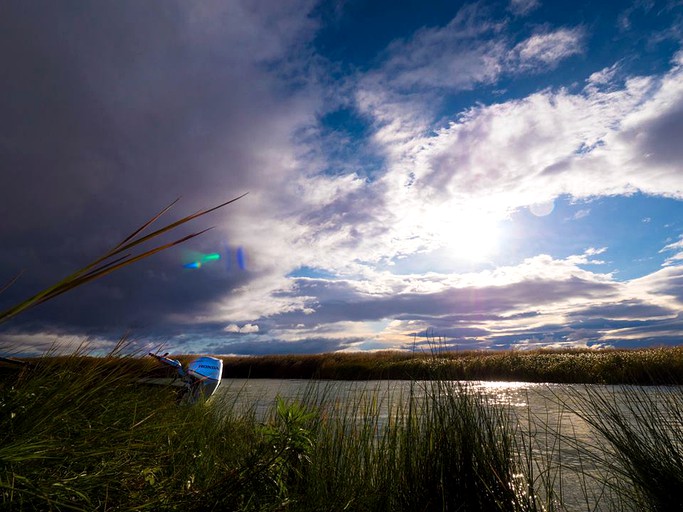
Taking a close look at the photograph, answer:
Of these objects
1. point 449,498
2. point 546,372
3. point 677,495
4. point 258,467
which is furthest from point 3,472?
point 546,372

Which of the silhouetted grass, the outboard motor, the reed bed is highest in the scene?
the silhouetted grass

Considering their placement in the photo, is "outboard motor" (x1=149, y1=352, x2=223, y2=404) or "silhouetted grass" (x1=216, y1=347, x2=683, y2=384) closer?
"outboard motor" (x1=149, y1=352, x2=223, y2=404)

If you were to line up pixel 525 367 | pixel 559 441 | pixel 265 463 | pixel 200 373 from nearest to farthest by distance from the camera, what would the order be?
pixel 265 463
pixel 559 441
pixel 200 373
pixel 525 367

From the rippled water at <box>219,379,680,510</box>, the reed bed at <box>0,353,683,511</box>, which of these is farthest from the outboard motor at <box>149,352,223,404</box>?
the reed bed at <box>0,353,683,511</box>

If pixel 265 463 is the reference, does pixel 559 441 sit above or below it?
above

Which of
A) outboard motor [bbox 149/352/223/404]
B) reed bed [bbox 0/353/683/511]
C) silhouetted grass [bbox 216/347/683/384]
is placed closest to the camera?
reed bed [bbox 0/353/683/511]

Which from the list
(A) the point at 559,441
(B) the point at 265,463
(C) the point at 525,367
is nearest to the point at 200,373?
(B) the point at 265,463

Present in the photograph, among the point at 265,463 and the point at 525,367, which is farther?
the point at 525,367

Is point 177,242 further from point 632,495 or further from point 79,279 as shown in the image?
point 632,495

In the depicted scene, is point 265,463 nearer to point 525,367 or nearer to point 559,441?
point 559,441

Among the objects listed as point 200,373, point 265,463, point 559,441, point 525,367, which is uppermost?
point 525,367

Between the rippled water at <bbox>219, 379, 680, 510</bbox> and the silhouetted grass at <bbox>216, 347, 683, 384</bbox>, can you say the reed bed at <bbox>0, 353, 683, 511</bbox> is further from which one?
the silhouetted grass at <bbox>216, 347, 683, 384</bbox>

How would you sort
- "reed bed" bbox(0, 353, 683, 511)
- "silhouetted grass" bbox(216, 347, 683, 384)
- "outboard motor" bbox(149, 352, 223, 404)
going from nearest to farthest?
"reed bed" bbox(0, 353, 683, 511) → "outboard motor" bbox(149, 352, 223, 404) → "silhouetted grass" bbox(216, 347, 683, 384)

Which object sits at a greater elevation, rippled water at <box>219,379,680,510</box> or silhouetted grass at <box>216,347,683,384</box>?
silhouetted grass at <box>216,347,683,384</box>
